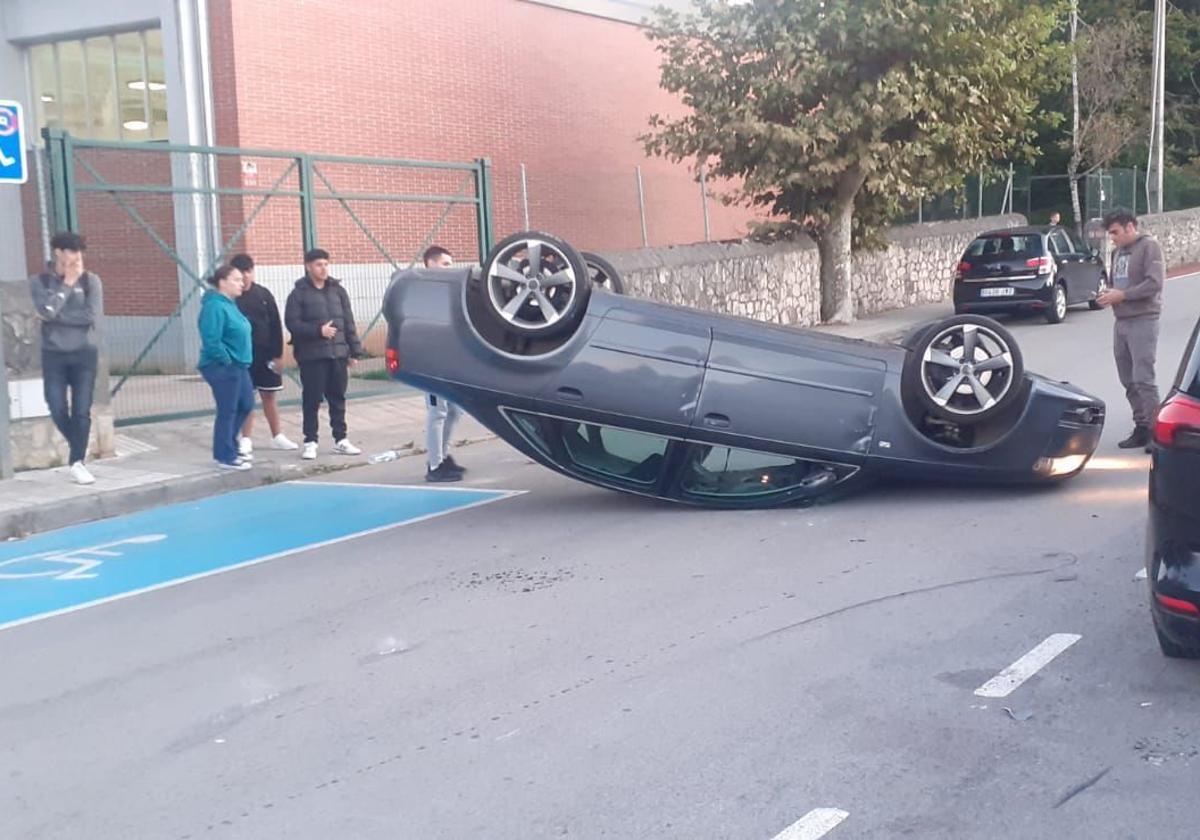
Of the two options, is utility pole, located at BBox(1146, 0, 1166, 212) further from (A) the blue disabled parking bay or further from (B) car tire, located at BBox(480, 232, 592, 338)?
(B) car tire, located at BBox(480, 232, 592, 338)

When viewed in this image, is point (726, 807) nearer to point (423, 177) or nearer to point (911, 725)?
point (911, 725)

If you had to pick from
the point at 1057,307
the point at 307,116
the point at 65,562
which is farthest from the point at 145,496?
the point at 1057,307

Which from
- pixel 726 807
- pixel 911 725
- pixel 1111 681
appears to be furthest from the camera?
pixel 1111 681

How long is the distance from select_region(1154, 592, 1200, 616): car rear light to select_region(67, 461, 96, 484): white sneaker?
8.41 meters

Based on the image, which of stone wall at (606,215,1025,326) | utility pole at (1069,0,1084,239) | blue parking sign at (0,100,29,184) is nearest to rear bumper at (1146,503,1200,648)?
blue parking sign at (0,100,29,184)

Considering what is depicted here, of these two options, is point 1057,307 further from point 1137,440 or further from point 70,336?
point 70,336

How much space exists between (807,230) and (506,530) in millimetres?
15687

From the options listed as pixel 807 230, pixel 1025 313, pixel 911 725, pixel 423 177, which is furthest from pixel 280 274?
pixel 911 725

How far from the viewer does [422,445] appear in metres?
13.0

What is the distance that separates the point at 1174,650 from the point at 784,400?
11.2 feet

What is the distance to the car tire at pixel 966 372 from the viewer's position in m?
8.41

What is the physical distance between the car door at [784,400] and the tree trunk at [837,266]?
1419cm

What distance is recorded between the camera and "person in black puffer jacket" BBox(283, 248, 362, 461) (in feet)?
39.1

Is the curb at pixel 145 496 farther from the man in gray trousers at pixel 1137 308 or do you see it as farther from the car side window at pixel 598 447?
the man in gray trousers at pixel 1137 308
